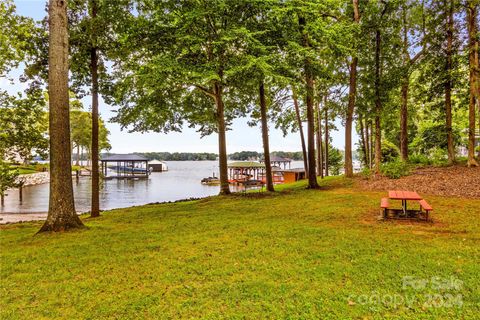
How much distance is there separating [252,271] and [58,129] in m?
5.84

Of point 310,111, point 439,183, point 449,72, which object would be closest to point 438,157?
point 449,72

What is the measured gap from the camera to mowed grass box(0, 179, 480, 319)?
3.39 metres

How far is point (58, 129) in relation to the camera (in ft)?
22.8

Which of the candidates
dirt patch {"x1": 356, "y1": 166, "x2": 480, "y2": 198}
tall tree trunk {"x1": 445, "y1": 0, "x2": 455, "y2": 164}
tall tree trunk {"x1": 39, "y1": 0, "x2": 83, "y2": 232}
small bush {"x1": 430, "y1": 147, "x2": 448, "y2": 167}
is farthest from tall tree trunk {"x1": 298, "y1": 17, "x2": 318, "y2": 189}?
tall tree trunk {"x1": 39, "y1": 0, "x2": 83, "y2": 232}

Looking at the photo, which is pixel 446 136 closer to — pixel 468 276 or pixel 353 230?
pixel 353 230

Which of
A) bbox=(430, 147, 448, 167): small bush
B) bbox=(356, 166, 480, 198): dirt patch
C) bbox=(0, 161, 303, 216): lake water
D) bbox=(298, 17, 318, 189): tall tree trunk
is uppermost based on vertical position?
bbox=(298, 17, 318, 189): tall tree trunk

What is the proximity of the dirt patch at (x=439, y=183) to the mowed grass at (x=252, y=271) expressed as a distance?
349 centimetres

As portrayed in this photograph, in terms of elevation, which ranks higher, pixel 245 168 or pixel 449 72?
pixel 449 72

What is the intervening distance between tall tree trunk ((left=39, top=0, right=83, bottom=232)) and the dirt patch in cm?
1136

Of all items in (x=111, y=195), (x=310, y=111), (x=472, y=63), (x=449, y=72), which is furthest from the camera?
(x=111, y=195)

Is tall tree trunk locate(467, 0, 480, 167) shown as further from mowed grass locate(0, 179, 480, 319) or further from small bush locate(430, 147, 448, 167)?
mowed grass locate(0, 179, 480, 319)

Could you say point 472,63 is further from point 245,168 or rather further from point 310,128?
point 245,168

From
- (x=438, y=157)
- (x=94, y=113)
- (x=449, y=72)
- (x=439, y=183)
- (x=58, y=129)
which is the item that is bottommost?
(x=439, y=183)

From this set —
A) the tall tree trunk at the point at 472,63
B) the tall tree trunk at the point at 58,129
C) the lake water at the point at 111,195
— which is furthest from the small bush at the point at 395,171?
the lake water at the point at 111,195
